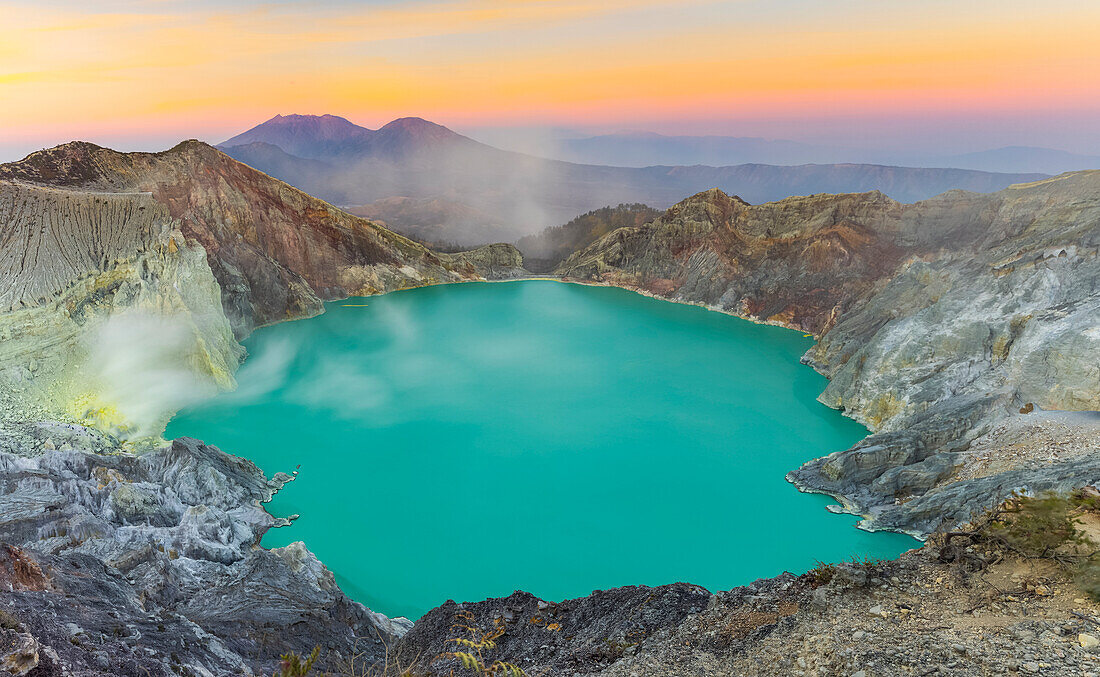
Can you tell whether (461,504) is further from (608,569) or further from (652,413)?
(652,413)

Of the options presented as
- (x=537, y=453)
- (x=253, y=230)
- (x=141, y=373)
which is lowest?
(x=537, y=453)

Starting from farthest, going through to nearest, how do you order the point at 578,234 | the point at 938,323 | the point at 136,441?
the point at 578,234 → the point at 938,323 → the point at 136,441

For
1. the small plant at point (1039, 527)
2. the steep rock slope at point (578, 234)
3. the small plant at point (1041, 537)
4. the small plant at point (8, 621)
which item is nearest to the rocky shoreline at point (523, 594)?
the small plant at point (8, 621)

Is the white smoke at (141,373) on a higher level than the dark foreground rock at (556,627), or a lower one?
higher

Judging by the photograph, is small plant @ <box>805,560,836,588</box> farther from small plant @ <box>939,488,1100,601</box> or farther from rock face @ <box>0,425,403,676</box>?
rock face @ <box>0,425,403,676</box>

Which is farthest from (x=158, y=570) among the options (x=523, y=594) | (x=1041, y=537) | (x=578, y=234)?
(x=578, y=234)

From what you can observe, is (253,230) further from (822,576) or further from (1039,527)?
(1039,527)

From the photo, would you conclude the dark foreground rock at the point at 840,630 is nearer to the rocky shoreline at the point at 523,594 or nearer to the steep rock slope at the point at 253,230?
the rocky shoreline at the point at 523,594
